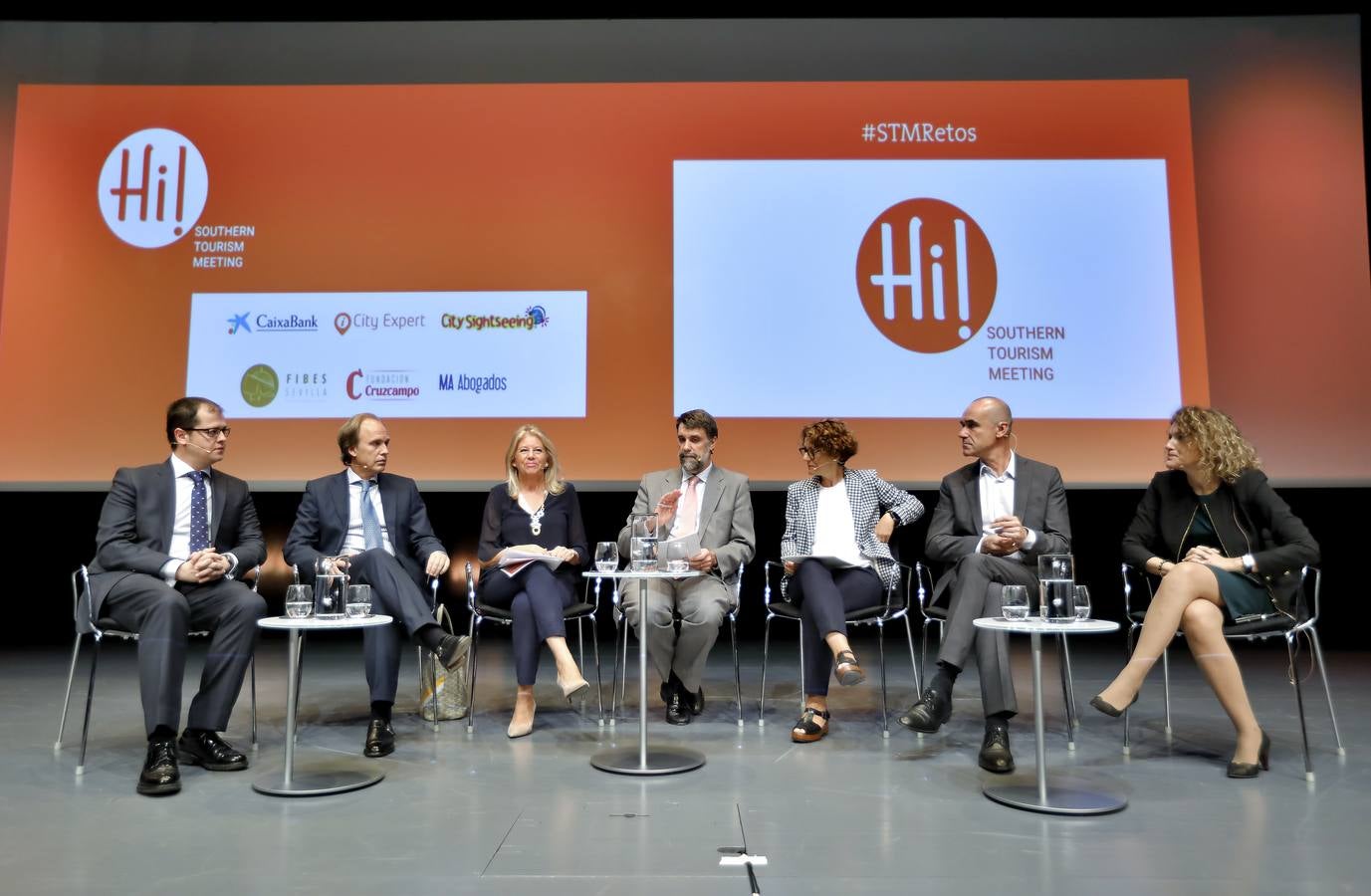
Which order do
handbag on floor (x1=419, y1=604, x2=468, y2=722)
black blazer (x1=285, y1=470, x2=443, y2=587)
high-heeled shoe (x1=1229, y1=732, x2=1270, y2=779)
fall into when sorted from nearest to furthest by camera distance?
high-heeled shoe (x1=1229, y1=732, x2=1270, y2=779) < black blazer (x1=285, y1=470, x2=443, y2=587) < handbag on floor (x1=419, y1=604, x2=468, y2=722)

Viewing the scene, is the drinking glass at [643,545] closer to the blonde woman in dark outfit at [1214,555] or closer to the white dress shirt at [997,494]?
the white dress shirt at [997,494]

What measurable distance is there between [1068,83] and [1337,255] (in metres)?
1.53

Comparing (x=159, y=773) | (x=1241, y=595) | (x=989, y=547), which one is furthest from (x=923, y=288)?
(x=159, y=773)

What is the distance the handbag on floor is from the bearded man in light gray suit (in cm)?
70

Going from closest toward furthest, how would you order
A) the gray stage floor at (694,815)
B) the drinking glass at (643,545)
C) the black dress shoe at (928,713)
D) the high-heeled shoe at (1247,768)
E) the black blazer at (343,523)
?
the gray stage floor at (694,815)
the high-heeled shoe at (1247,768)
the black dress shoe at (928,713)
the drinking glass at (643,545)
the black blazer at (343,523)

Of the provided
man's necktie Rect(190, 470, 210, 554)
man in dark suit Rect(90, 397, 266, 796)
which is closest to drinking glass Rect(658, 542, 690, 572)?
man in dark suit Rect(90, 397, 266, 796)

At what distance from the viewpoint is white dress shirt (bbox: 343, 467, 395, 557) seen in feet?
11.1

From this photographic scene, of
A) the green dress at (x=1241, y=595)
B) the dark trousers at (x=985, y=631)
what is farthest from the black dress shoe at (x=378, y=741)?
the green dress at (x=1241, y=595)

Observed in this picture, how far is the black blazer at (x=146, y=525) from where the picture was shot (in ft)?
9.61

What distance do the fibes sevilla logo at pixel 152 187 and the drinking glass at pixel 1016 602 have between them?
4.18 m

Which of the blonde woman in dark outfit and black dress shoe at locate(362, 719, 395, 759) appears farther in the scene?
black dress shoe at locate(362, 719, 395, 759)

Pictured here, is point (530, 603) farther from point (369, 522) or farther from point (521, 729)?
point (369, 522)

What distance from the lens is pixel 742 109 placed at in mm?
4730

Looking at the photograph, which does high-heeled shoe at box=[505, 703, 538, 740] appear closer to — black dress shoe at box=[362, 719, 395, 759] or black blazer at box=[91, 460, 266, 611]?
black dress shoe at box=[362, 719, 395, 759]
